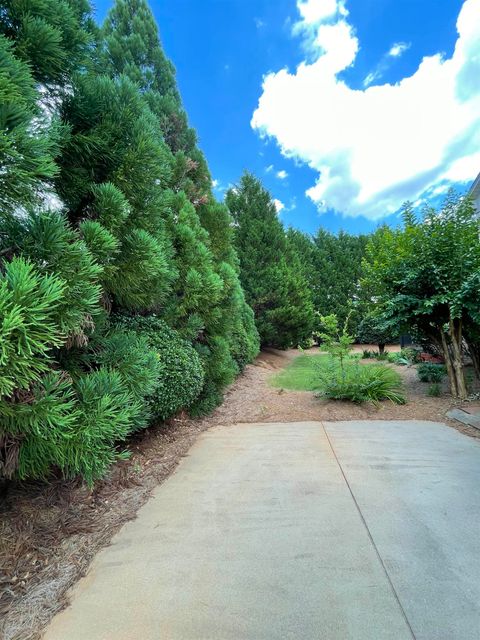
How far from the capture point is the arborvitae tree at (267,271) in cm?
1072

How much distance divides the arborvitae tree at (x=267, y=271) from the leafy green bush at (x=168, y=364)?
744 centimetres

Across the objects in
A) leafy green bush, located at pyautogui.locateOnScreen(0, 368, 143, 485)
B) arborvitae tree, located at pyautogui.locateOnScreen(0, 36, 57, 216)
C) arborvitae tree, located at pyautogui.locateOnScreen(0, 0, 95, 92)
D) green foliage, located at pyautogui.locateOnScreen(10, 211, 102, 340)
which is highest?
arborvitae tree, located at pyautogui.locateOnScreen(0, 0, 95, 92)

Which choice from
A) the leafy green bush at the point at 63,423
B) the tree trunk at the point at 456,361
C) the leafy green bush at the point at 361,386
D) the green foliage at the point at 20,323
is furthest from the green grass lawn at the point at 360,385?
the green foliage at the point at 20,323

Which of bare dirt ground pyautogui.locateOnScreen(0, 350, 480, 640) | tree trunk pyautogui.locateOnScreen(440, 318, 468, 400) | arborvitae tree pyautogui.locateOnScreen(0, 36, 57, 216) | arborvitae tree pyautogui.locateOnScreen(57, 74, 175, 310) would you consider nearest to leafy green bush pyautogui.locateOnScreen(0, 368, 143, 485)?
bare dirt ground pyautogui.locateOnScreen(0, 350, 480, 640)

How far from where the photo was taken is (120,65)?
14.7 feet

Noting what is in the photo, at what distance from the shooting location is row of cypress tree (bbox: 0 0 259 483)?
1137 mm

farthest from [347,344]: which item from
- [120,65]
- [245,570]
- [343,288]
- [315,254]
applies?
[315,254]

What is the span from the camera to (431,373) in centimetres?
587

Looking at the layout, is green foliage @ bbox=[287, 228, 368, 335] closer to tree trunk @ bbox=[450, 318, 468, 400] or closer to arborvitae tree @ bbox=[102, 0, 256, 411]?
tree trunk @ bbox=[450, 318, 468, 400]

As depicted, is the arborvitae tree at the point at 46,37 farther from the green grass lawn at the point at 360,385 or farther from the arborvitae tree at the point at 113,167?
the green grass lawn at the point at 360,385

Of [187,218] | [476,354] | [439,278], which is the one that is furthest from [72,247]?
[476,354]

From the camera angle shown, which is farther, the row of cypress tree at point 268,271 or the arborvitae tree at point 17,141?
the row of cypress tree at point 268,271

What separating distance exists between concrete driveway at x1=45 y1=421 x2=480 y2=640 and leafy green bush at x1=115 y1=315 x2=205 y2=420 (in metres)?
0.66

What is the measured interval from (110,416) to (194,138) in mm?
5193
